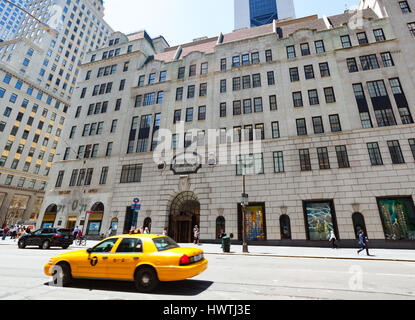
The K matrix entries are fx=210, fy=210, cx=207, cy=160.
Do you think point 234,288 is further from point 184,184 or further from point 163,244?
point 184,184

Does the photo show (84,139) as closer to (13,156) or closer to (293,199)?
(293,199)

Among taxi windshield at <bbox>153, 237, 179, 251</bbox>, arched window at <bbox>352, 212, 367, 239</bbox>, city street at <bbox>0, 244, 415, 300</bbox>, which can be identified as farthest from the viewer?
arched window at <bbox>352, 212, 367, 239</bbox>

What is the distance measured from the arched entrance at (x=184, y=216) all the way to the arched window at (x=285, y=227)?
373 inches

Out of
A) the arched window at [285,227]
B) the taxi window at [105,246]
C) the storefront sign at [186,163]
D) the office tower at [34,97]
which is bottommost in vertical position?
the taxi window at [105,246]

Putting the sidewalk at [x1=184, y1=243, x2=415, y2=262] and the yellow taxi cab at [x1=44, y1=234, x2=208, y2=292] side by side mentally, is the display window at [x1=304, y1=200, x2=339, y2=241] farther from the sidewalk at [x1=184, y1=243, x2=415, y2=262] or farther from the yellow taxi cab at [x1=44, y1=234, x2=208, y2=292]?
the yellow taxi cab at [x1=44, y1=234, x2=208, y2=292]

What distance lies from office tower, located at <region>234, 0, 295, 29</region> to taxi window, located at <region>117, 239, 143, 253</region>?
133813 mm

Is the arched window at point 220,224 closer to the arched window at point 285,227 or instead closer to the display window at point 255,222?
the display window at point 255,222

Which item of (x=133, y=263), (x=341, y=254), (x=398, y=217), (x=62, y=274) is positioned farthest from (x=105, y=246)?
(x=398, y=217)

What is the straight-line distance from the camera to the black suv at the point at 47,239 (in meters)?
17.8

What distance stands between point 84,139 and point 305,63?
33423 millimetres

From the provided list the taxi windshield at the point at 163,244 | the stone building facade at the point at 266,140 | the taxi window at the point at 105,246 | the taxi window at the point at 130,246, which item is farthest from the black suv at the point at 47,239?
the taxi windshield at the point at 163,244

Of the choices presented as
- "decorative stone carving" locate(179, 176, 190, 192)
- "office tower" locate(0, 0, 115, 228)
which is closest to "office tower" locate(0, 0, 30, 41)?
"office tower" locate(0, 0, 115, 228)

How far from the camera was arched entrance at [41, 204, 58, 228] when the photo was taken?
2967cm

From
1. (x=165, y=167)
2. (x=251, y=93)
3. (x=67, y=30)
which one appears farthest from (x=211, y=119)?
(x=67, y=30)
